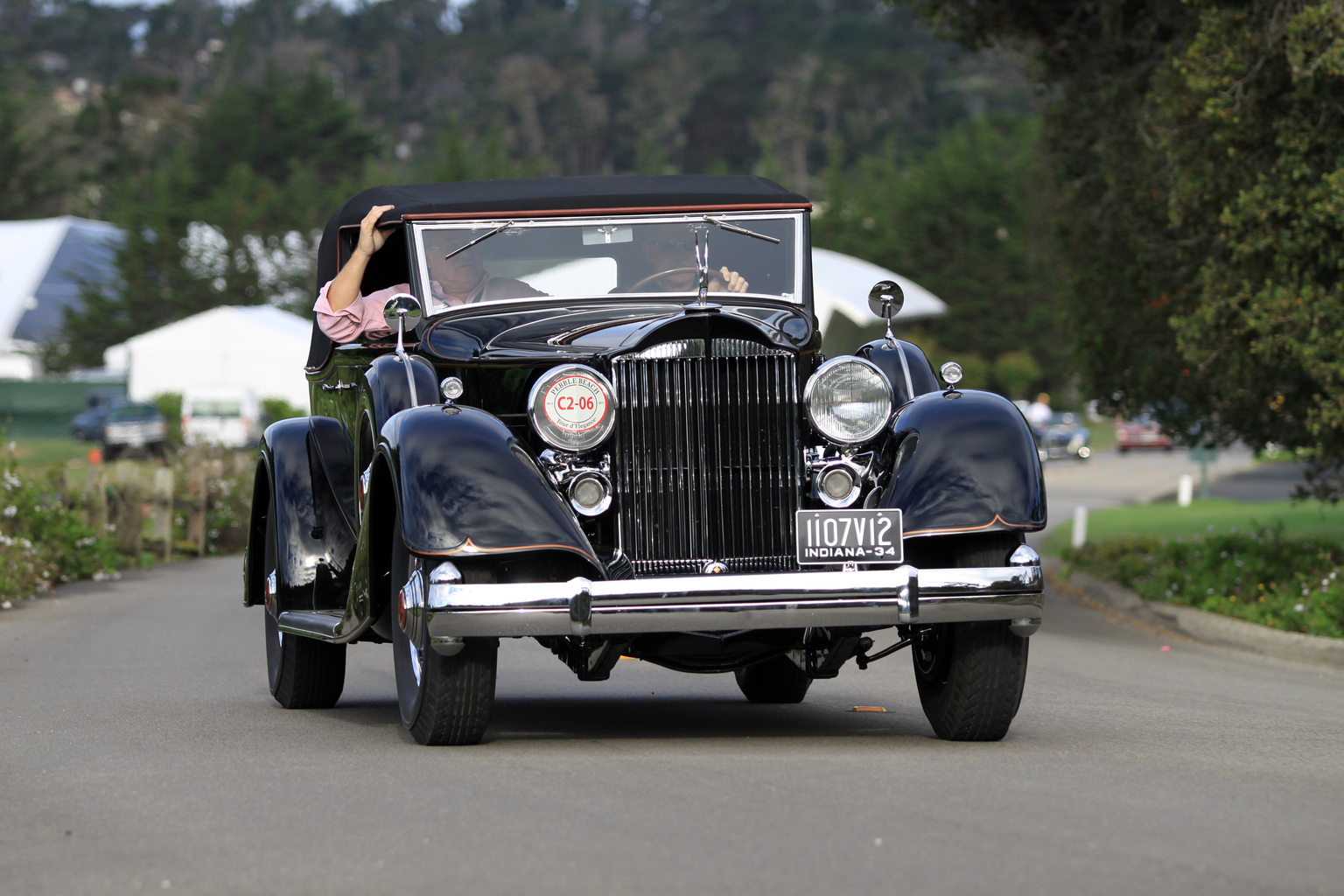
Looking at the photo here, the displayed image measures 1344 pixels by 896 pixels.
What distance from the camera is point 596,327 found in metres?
7.12

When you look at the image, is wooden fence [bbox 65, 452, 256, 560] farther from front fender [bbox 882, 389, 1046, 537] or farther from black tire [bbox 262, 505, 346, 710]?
front fender [bbox 882, 389, 1046, 537]

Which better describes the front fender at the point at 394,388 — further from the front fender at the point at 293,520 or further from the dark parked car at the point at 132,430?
the dark parked car at the point at 132,430

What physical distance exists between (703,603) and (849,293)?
5118 centimetres

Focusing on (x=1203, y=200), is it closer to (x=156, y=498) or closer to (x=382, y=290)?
(x=382, y=290)

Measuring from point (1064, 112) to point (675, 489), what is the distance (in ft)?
35.8

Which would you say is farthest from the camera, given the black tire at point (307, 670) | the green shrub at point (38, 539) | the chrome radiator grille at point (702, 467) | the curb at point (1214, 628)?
the green shrub at point (38, 539)

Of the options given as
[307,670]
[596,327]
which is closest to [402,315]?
[596,327]

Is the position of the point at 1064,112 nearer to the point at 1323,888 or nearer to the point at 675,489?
the point at 675,489

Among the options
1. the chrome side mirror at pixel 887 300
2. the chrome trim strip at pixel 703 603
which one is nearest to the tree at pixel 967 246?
the chrome side mirror at pixel 887 300

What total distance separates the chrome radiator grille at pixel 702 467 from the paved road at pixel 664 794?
0.77 m

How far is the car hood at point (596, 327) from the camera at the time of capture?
666 centimetres

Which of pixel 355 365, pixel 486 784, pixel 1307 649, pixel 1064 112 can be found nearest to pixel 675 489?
pixel 486 784

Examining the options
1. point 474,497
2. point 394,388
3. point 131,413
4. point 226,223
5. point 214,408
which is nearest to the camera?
point 474,497

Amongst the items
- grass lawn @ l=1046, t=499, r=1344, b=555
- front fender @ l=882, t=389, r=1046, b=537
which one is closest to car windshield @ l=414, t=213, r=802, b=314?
front fender @ l=882, t=389, r=1046, b=537
